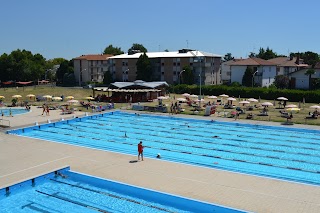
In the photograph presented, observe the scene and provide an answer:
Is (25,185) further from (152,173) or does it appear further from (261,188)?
(261,188)

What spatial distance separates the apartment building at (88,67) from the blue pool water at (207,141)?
49210mm

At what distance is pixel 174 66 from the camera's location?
6588cm

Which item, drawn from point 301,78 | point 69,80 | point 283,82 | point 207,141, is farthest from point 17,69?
point 207,141

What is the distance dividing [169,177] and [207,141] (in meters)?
9.15

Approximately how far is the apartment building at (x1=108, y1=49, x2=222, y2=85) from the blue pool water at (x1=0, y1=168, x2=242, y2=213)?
47.6m

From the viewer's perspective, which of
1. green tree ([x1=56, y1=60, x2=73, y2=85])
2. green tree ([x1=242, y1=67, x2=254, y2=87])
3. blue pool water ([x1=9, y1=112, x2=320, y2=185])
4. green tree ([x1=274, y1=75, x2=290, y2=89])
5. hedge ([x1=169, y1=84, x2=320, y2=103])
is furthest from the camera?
green tree ([x1=56, y1=60, x2=73, y2=85])

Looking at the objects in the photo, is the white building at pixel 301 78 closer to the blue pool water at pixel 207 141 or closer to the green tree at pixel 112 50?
the blue pool water at pixel 207 141

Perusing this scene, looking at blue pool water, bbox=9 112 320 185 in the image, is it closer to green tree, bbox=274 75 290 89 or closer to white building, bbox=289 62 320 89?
green tree, bbox=274 75 290 89

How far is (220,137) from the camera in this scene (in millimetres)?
25125

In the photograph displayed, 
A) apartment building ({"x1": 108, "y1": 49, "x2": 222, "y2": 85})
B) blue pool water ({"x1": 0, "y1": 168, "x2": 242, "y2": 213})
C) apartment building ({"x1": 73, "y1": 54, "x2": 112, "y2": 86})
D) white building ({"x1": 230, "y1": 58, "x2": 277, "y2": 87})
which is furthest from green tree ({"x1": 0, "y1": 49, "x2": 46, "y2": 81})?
blue pool water ({"x1": 0, "y1": 168, "x2": 242, "y2": 213})

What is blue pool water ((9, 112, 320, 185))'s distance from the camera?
59.1 feet

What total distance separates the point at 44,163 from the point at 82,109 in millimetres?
21762

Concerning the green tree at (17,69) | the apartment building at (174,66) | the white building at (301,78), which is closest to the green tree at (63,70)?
the green tree at (17,69)

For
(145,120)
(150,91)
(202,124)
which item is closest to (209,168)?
(202,124)
